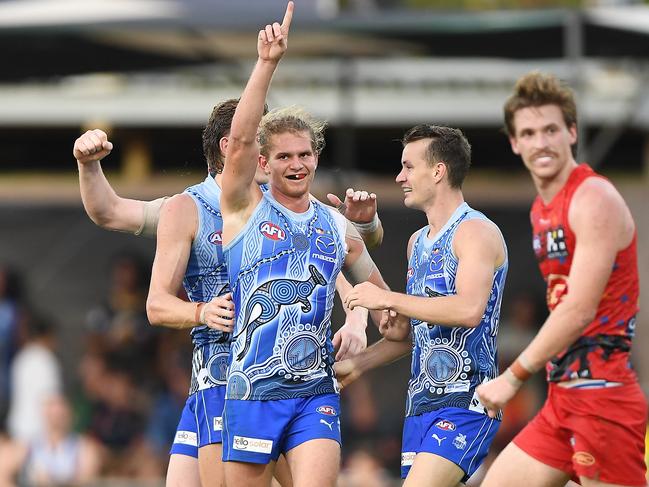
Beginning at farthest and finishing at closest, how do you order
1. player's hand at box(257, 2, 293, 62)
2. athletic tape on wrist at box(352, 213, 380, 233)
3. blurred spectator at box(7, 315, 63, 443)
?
blurred spectator at box(7, 315, 63, 443) → athletic tape on wrist at box(352, 213, 380, 233) → player's hand at box(257, 2, 293, 62)

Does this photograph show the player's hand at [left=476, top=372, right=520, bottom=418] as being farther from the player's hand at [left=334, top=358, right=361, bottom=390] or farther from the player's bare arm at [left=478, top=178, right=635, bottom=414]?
the player's hand at [left=334, top=358, right=361, bottom=390]

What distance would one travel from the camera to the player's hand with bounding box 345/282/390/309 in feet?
20.7

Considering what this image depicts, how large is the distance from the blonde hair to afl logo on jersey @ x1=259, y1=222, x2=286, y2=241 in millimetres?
373

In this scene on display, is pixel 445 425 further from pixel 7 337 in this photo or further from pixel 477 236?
pixel 7 337

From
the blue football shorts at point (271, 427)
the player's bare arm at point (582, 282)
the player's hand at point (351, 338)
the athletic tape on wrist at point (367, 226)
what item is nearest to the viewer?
the player's bare arm at point (582, 282)

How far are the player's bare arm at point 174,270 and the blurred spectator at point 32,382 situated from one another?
27.0 ft

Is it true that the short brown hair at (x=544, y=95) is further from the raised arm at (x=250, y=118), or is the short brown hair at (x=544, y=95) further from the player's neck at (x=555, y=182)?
the raised arm at (x=250, y=118)

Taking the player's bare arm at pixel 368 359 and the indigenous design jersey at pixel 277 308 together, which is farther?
the player's bare arm at pixel 368 359

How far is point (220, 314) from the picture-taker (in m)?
6.30

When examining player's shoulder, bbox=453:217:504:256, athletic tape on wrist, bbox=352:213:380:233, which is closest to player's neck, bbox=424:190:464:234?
player's shoulder, bbox=453:217:504:256

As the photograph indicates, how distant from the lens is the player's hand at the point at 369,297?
630cm

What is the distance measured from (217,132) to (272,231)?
2.38 ft

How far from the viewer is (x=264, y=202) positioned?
21.3 ft

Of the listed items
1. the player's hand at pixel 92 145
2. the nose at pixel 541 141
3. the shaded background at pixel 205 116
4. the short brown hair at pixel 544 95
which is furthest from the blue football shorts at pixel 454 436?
the shaded background at pixel 205 116
